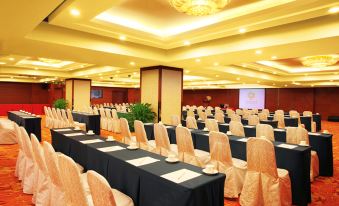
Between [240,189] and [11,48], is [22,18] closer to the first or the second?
[11,48]

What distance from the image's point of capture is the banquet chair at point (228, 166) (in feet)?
11.7

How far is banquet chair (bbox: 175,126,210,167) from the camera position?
13.4ft

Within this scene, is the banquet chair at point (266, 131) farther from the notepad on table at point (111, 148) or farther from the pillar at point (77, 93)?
the pillar at point (77, 93)

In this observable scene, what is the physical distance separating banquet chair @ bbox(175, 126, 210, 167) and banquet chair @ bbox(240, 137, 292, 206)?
0.93m

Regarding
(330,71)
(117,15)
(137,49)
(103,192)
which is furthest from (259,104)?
(103,192)

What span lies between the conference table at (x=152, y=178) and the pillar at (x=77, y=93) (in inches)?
494

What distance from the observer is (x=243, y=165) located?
367 cm

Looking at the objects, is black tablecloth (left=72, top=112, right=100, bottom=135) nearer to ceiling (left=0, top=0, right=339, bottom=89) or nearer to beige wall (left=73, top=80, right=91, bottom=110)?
ceiling (left=0, top=0, right=339, bottom=89)


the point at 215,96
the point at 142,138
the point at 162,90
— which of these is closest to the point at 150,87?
the point at 162,90

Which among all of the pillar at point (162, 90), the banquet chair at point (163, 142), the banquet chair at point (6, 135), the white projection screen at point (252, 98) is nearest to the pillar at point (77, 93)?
the pillar at point (162, 90)

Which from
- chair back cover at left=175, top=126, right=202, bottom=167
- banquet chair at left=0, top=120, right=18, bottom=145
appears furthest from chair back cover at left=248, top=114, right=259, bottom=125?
banquet chair at left=0, top=120, right=18, bottom=145

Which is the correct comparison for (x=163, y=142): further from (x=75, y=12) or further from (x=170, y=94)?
(x=170, y=94)

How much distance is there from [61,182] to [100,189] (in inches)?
→ 40.8

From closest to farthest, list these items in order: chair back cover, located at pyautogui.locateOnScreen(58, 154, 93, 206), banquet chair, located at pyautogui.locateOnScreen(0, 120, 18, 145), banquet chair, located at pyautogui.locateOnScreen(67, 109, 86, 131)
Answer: chair back cover, located at pyautogui.locateOnScreen(58, 154, 93, 206) → banquet chair, located at pyautogui.locateOnScreen(0, 120, 18, 145) → banquet chair, located at pyautogui.locateOnScreen(67, 109, 86, 131)
